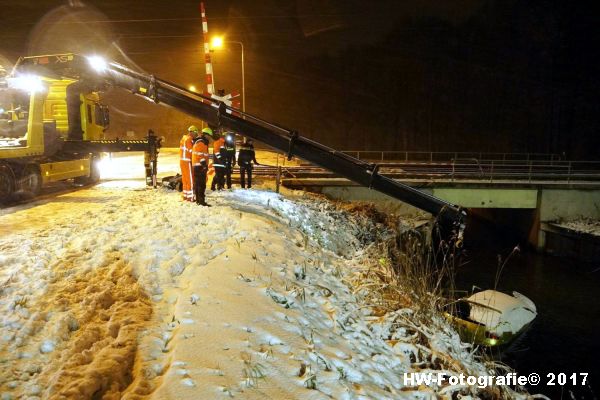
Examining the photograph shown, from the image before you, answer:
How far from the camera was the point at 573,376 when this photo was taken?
8.23 m

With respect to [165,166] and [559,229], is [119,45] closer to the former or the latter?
[165,166]

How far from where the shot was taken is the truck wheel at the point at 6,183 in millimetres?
9469

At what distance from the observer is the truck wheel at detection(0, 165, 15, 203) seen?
9.47 meters

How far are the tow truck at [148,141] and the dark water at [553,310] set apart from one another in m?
3.08

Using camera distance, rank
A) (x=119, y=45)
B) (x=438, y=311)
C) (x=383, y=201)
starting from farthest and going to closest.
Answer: (x=119, y=45), (x=383, y=201), (x=438, y=311)

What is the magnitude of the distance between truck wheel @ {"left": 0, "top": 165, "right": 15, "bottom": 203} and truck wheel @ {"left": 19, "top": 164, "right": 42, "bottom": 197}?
1.10 ft

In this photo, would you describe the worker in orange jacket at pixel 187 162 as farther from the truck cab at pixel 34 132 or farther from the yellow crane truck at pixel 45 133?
the truck cab at pixel 34 132

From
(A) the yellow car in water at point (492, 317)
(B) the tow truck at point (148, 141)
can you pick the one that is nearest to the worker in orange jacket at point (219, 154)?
(B) the tow truck at point (148, 141)

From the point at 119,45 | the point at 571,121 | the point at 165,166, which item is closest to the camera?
the point at 165,166

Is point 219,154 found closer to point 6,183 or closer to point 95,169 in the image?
point 6,183

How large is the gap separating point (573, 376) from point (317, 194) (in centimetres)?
992

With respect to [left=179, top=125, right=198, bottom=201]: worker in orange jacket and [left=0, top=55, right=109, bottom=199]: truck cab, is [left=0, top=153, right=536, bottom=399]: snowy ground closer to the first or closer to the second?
[left=179, top=125, right=198, bottom=201]: worker in orange jacket

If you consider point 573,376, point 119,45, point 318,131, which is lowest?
point 573,376

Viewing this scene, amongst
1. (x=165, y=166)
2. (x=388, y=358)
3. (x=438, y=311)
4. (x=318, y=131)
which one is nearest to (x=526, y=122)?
(x=318, y=131)
